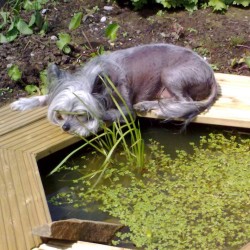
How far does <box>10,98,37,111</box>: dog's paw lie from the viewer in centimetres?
526

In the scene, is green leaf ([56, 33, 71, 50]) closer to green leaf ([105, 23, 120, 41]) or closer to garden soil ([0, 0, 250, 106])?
garden soil ([0, 0, 250, 106])

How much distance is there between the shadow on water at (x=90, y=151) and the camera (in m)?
4.45

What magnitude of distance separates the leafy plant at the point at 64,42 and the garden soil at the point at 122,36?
52 mm

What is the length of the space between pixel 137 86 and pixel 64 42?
1158 millimetres

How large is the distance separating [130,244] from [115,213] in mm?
320

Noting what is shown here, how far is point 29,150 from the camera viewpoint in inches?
187

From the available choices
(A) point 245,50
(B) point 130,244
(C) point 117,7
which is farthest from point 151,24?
(B) point 130,244

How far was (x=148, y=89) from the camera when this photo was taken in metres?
5.28

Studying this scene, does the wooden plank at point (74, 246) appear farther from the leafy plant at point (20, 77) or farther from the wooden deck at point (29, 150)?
the leafy plant at point (20, 77)

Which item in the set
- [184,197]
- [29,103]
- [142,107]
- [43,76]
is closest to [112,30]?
[43,76]

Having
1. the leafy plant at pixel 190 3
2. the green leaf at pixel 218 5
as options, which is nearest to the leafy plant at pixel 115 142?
the leafy plant at pixel 190 3

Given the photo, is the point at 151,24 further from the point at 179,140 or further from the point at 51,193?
the point at 51,193

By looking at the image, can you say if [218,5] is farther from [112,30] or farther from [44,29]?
[44,29]

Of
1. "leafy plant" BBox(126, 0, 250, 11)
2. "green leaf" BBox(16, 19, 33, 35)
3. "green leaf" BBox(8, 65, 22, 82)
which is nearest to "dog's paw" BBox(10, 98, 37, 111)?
"green leaf" BBox(8, 65, 22, 82)
